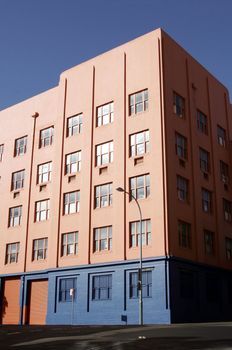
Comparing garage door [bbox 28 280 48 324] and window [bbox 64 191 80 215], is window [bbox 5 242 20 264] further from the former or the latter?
window [bbox 64 191 80 215]

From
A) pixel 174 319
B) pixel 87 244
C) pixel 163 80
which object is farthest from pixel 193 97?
pixel 174 319

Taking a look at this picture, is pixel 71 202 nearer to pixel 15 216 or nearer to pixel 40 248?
pixel 40 248

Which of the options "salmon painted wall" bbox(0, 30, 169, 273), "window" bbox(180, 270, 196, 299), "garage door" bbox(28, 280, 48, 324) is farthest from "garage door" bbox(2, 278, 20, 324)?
"window" bbox(180, 270, 196, 299)

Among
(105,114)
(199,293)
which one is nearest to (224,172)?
(105,114)

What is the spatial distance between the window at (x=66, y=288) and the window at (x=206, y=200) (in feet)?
44.1

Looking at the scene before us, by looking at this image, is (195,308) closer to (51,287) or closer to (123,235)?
(123,235)

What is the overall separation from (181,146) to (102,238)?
10.6 m

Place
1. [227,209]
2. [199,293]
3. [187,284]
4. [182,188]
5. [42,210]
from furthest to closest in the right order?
[42,210], [227,209], [182,188], [199,293], [187,284]

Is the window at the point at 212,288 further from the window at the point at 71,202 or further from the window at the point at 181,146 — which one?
the window at the point at 71,202

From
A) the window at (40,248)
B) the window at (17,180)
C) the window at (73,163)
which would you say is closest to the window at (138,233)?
the window at (73,163)

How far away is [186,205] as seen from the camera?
39.5 m

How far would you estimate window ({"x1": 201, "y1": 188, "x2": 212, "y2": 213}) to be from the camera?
139ft

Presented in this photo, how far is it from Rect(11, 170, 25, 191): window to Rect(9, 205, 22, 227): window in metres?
2.35

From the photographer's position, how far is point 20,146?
169 ft
